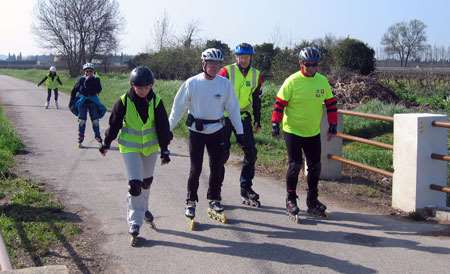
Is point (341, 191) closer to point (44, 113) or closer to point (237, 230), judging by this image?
point (237, 230)

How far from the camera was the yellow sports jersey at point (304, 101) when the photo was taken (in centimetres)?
723

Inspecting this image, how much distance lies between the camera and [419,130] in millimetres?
7363

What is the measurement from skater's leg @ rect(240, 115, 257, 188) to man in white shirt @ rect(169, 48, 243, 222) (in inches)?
28.8

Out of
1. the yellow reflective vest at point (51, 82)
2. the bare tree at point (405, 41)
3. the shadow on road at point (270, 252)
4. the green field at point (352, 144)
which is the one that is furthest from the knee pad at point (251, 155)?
the bare tree at point (405, 41)

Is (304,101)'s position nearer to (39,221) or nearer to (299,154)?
(299,154)

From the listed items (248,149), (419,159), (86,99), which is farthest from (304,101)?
(86,99)

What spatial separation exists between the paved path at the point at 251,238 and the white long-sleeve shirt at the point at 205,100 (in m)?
1.24

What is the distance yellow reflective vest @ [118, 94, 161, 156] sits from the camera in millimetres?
6289

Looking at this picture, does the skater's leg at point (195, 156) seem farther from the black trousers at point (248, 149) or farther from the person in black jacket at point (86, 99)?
the person in black jacket at point (86, 99)

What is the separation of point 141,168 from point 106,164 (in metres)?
5.02

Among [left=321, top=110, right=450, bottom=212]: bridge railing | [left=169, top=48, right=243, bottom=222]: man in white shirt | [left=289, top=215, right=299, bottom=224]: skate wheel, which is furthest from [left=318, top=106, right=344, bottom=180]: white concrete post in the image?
[left=169, top=48, right=243, bottom=222]: man in white shirt

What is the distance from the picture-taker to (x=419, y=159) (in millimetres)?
7406

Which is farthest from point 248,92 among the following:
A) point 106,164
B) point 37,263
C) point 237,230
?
point 106,164

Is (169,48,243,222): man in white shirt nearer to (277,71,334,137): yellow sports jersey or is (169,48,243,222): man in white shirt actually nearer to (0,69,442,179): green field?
(277,71,334,137): yellow sports jersey
